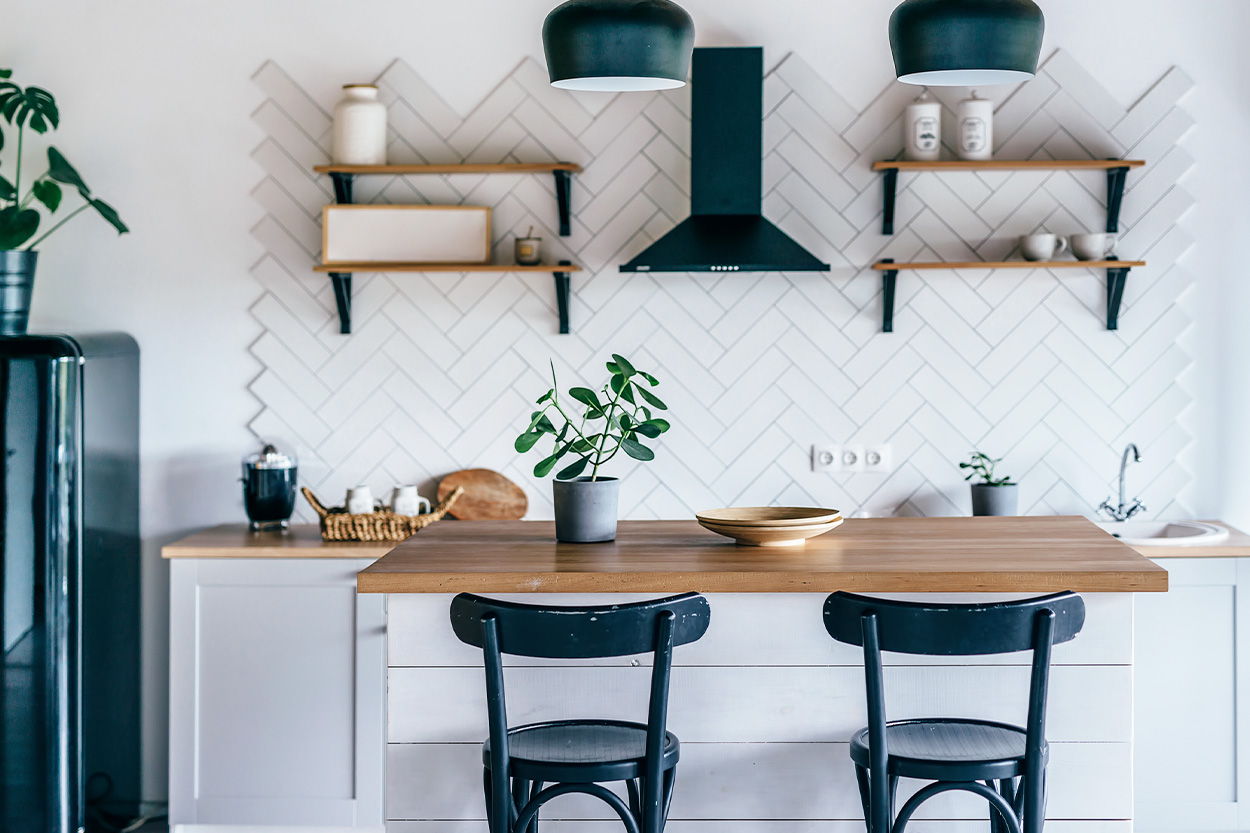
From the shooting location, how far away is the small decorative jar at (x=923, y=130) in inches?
138

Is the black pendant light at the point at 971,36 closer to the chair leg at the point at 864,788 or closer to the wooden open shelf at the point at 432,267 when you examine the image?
the chair leg at the point at 864,788

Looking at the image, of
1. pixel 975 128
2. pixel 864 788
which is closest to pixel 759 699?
pixel 864 788

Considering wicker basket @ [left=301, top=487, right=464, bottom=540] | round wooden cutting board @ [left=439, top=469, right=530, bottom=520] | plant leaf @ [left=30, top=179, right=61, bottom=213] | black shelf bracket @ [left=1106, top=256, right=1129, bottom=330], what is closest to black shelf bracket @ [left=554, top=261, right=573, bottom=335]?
round wooden cutting board @ [left=439, top=469, right=530, bottom=520]

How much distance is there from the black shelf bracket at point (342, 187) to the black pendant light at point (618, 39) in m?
1.79

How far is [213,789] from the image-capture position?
3307mm

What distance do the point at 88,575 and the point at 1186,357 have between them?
11.7 feet

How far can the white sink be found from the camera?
10.6ft

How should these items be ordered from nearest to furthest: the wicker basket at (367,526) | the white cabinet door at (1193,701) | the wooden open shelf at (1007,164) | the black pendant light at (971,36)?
1. the black pendant light at (971,36)
2. the white cabinet door at (1193,701)
3. the wicker basket at (367,526)
4. the wooden open shelf at (1007,164)

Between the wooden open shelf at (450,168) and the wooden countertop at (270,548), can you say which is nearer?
the wooden countertop at (270,548)

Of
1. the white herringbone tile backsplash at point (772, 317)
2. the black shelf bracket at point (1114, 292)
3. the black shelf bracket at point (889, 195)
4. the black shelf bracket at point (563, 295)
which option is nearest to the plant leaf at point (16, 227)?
the white herringbone tile backsplash at point (772, 317)

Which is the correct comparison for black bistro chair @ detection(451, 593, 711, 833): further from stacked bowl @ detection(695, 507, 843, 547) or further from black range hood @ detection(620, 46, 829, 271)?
black range hood @ detection(620, 46, 829, 271)

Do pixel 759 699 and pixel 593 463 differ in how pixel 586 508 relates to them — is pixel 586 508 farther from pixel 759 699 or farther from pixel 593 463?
pixel 759 699

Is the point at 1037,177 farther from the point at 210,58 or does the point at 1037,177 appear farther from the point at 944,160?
the point at 210,58

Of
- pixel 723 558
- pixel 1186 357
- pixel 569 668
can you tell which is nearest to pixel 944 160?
pixel 1186 357
